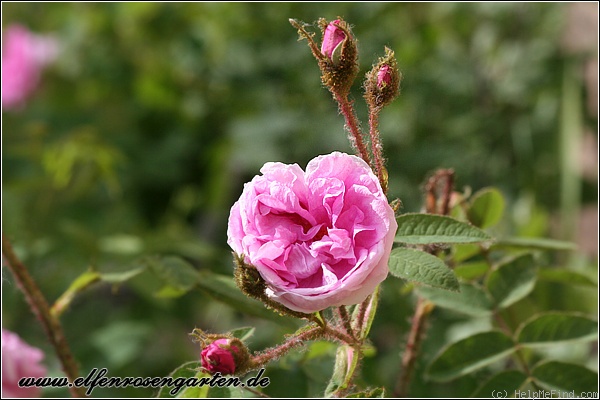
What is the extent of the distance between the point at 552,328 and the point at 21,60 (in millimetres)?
1722

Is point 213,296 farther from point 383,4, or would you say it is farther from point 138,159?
point 138,159

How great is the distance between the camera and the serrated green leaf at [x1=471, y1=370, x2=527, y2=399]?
0.71 m

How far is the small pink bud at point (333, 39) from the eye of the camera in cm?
54

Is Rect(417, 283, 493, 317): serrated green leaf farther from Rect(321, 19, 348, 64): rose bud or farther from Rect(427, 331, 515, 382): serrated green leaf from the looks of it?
Rect(321, 19, 348, 64): rose bud

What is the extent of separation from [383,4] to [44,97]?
1.10 m

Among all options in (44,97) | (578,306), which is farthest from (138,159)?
(578,306)

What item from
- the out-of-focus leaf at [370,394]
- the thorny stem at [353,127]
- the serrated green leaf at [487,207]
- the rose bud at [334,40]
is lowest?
the serrated green leaf at [487,207]

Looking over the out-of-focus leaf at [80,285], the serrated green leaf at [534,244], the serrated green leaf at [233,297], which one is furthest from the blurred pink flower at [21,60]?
the serrated green leaf at [534,244]

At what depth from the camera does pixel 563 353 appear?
1061 mm

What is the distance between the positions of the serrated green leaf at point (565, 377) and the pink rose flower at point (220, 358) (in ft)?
1.16

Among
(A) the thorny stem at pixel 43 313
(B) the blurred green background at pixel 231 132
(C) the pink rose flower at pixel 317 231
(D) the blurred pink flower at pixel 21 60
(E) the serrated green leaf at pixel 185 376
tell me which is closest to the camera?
(C) the pink rose flower at pixel 317 231

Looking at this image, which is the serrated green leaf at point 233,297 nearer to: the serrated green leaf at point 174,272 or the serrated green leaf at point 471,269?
the serrated green leaf at point 174,272

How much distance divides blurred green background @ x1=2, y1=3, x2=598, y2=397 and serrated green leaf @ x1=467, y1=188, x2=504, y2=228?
423 millimetres

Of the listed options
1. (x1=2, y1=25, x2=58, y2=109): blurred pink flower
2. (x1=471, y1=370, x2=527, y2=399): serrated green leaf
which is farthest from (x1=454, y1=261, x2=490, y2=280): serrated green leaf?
(x1=2, y1=25, x2=58, y2=109): blurred pink flower
